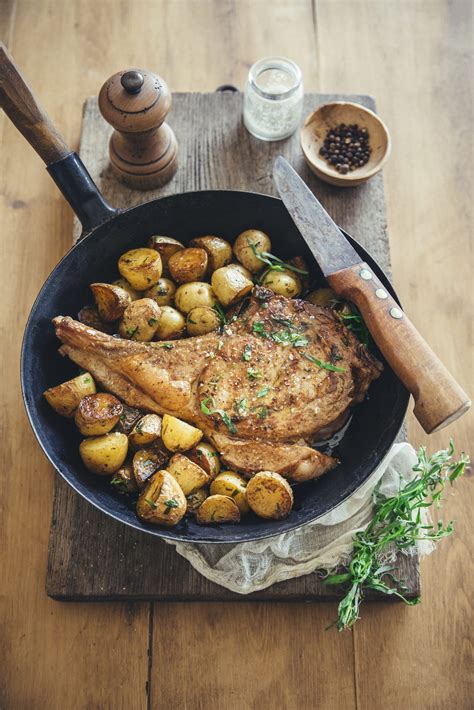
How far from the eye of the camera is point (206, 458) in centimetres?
188

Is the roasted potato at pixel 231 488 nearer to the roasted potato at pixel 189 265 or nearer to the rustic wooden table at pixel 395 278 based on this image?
the rustic wooden table at pixel 395 278

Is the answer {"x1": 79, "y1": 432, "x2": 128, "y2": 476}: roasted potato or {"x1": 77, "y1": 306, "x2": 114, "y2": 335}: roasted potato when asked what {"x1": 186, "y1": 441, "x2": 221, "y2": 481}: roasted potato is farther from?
{"x1": 77, "y1": 306, "x2": 114, "y2": 335}: roasted potato

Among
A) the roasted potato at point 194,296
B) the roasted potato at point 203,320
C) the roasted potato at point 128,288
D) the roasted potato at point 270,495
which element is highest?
the roasted potato at point 128,288

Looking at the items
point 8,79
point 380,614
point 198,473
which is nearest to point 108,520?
point 198,473

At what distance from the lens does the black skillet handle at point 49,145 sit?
1.79 metres

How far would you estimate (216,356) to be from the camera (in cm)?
192

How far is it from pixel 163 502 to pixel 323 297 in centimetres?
81

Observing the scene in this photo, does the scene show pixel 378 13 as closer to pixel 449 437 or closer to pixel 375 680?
pixel 449 437

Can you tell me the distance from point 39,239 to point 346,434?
4.34ft

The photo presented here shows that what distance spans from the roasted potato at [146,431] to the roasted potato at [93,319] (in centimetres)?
36

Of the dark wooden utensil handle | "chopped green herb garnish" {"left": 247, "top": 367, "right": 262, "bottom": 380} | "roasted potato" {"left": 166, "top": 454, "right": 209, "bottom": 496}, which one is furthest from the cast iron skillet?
"chopped green herb garnish" {"left": 247, "top": 367, "right": 262, "bottom": 380}

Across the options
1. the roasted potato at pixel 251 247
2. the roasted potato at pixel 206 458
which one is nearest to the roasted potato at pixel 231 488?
the roasted potato at pixel 206 458

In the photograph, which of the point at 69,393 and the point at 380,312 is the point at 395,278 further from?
the point at 69,393

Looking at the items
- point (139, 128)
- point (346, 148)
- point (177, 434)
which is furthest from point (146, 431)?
point (346, 148)
